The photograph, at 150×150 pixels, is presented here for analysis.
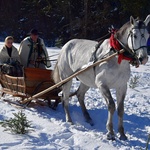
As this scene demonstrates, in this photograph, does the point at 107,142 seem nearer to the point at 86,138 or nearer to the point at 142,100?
the point at 86,138

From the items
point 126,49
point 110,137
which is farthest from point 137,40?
point 110,137

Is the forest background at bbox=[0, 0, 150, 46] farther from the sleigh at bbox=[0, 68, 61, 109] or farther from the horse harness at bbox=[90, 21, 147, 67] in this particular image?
the horse harness at bbox=[90, 21, 147, 67]

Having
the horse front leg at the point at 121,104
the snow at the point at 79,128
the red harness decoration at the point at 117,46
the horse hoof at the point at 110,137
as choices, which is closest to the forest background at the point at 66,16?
the snow at the point at 79,128

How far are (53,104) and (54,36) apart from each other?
684 inches

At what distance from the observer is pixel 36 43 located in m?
6.95

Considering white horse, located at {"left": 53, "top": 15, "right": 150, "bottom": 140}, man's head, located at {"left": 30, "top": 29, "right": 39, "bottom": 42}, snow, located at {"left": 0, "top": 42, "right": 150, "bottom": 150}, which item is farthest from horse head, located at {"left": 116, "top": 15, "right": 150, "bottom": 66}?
man's head, located at {"left": 30, "top": 29, "right": 39, "bottom": 42}

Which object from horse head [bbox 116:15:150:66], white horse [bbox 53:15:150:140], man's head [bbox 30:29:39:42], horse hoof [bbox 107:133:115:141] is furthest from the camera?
man's head [bbox 30:29:39:42]

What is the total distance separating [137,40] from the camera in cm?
416

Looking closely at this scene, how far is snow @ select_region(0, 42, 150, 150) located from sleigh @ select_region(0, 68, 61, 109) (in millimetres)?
258

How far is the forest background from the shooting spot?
19828mm

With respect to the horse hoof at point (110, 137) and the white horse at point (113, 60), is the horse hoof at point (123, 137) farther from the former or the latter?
the horse hoof at point (110, 137)

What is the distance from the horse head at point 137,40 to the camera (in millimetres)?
4070

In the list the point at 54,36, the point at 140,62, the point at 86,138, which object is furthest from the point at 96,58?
the point at 54,36

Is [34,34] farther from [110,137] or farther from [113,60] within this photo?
[110,137]
